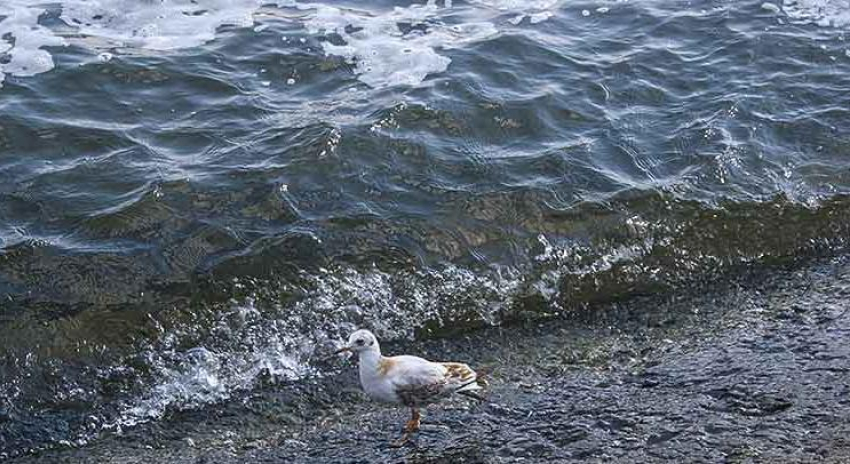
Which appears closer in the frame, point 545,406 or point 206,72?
point 545,406

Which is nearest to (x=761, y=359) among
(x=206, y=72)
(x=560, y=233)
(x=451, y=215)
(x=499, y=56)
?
(x=560, y=233)

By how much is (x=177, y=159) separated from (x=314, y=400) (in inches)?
143

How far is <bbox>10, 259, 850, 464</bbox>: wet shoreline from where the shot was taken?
652 centimetres

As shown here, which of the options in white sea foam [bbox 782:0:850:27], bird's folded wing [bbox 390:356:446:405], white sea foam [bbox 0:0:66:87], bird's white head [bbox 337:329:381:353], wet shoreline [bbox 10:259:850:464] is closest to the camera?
wet shoreline [bbox 10:259:850:464]

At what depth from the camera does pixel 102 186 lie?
31.3ft

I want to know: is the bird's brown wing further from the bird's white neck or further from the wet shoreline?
the bird's white neck

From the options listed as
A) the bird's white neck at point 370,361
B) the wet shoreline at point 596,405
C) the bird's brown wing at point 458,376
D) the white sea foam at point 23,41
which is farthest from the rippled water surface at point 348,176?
the bird's brown wing at point 458,376

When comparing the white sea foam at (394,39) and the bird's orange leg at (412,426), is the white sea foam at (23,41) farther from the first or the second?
the bird's orange leg at (412,426)

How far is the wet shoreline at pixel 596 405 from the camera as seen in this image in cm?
652

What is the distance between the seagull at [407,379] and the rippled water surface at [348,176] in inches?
35.0

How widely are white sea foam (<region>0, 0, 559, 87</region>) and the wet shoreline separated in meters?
4.84

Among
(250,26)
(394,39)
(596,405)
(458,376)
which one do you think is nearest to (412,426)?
(458,376)

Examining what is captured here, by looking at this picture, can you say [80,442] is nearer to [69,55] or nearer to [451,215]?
[451,215]

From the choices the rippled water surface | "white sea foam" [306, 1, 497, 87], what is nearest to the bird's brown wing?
the rippled water surface
